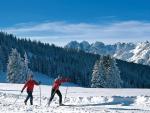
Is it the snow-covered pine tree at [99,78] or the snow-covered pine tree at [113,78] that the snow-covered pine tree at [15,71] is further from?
the snow-covered pine tree at [113,78]

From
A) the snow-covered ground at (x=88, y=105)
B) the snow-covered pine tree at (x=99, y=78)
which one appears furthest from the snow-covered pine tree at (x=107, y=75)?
the snow-covered ground at (x=88, y=105)

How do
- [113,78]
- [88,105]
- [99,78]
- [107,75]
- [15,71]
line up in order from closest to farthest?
[88,105] < [99,78] < [107,75] < [113,78] < [15,71]

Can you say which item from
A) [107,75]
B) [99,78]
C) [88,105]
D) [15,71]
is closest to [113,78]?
[107,75]

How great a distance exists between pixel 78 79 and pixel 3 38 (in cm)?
5770

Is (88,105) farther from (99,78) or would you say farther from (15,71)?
(15,71)

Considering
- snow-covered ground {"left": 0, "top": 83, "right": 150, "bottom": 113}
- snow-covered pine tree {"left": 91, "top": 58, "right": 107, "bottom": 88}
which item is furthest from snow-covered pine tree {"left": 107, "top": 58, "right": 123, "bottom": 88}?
snow-covered ground {"left": 0, "top": 83, "right": 150, "bottom": 113}

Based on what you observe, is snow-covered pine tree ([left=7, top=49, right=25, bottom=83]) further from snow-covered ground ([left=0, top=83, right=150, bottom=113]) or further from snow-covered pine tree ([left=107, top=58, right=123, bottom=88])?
snow-covered ground ([left=0, top=83, right=150, bottom=113])

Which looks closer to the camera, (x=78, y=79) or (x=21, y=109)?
(x=21, y=109)

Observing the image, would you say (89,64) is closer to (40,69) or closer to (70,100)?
(40,69)

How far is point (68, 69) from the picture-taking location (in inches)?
6786

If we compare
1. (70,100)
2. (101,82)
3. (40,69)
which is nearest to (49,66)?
(40,69)

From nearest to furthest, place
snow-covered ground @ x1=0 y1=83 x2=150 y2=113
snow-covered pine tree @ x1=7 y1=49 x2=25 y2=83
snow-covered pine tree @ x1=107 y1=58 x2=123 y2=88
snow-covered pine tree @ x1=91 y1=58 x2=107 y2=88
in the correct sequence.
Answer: snow-covered ground @ x1=0 y1=83 x2=150 y2=113
snow-covered pine tree @ x1=107 y1=58 x2=123 y2=88
snow-covered pine tree @ x1=91 y1=58 x2=107 y2=88
snow-covered pine tree @ x1=7 y1=49 x2=25 y2=83

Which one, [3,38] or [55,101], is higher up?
[3,38]

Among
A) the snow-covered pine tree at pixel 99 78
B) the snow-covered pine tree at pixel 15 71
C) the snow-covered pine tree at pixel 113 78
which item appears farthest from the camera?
the snow-covered pine tree at pixel 15 71
